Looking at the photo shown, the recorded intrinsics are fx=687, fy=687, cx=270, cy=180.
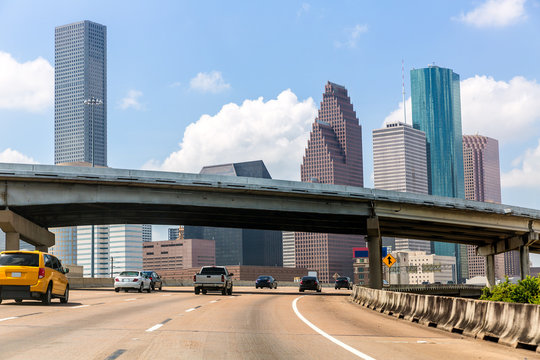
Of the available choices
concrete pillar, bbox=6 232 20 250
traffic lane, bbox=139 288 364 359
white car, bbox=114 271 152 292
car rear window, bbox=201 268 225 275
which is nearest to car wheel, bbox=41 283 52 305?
traffic lane, bbox=139 288 364 359

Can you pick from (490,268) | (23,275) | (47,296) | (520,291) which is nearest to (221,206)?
(47,296)

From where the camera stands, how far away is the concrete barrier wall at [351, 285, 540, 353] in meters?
12.9

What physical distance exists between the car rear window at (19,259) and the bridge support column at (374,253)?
40008 mm

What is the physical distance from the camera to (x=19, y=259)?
23.6m

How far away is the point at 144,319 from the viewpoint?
736 inches

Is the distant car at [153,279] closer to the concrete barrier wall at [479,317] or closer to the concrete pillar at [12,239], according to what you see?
the concrete pillar at [12,239]

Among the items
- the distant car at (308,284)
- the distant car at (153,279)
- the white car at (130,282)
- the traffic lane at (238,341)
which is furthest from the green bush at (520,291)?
the distant car at (308,284)

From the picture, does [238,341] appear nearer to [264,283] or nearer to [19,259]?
[19,259]

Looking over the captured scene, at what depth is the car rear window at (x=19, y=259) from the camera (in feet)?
77.2

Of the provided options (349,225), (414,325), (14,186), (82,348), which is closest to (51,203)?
(14,186)

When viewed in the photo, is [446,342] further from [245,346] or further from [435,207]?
[435,207]

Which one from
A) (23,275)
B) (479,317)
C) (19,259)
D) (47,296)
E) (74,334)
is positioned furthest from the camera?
(47,296)

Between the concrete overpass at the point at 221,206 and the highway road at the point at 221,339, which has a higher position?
the concrete overpass at the point at 221,206

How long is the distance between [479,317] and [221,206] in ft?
133
